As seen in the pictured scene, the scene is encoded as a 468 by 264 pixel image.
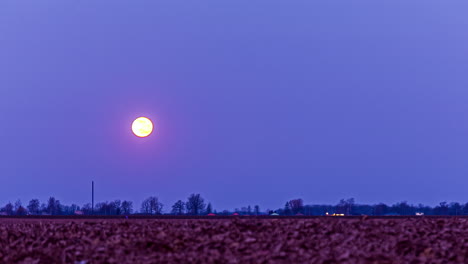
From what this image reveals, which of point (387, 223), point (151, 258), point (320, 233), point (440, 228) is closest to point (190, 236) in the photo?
point (151, 258)

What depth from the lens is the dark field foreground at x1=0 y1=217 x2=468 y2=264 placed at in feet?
72.6

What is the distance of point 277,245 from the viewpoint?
77.2ft

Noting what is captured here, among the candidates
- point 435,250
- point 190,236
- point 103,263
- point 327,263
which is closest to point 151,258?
point 103,263

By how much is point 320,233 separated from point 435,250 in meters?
4.28

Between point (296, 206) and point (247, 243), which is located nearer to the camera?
point (247, 243)

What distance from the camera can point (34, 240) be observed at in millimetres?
26828

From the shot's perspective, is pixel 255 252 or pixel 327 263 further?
pixel 255 252

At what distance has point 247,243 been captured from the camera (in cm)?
2406

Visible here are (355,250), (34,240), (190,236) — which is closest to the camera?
(355,250)

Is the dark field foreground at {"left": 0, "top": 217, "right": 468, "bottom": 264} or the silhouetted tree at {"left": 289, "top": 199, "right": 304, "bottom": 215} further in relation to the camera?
the silhouetted tree at {"left": 289, "top": 199, "right": 304, "bottom": 215}

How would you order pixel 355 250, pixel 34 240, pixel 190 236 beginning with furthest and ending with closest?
1. pixel 34 240
2. pixel 190 236
3. pixel 355 250

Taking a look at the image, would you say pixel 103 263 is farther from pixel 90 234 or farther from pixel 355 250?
pixel 355 250

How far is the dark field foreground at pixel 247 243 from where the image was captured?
22.1 metres

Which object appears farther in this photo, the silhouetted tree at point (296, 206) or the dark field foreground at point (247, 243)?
the silhouetted tree at point (296, 206)
